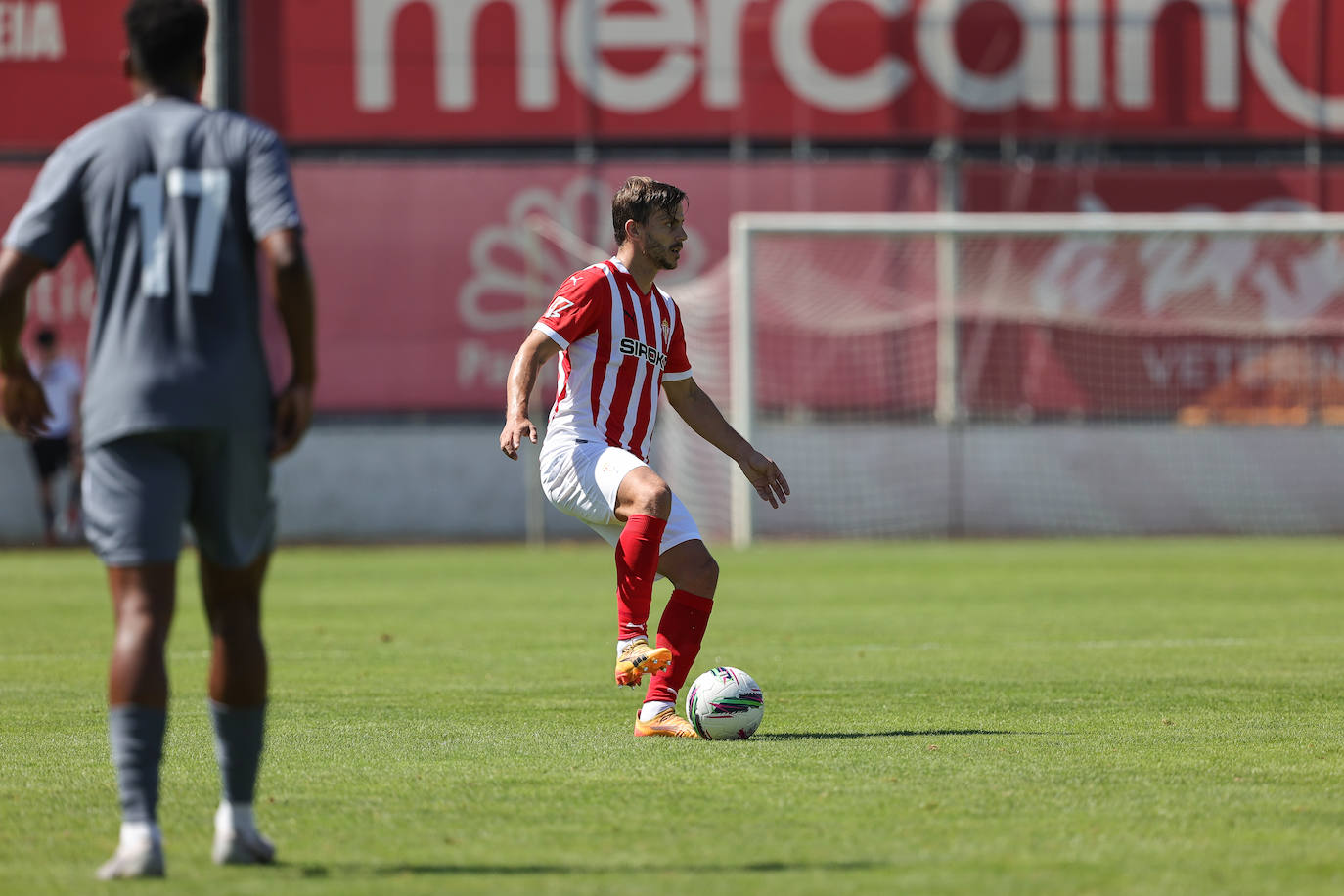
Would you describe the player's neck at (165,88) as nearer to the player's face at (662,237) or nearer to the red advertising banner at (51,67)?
the player's face at (662,237)

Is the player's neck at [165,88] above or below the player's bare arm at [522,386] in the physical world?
above

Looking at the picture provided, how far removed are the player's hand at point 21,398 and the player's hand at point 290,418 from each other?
530 millimetres

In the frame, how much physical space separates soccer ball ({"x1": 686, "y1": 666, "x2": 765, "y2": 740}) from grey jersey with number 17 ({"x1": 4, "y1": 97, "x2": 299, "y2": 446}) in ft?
9.01

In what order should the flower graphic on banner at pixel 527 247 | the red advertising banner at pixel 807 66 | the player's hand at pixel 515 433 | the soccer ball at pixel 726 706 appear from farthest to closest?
1. the red advertising banner at pixel 807 66
2. the flower graphic on banner at pixel 527 247
3. the soccer ball at pixel 726 706
4. the player's hand at pixel 515 433

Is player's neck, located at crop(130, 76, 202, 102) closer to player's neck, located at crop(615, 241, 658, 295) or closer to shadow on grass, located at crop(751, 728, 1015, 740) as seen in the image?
player's neck, located at crop(615, 241, 658, 295)

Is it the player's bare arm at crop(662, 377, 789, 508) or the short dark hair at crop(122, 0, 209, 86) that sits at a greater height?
the short dark hair at crop(122, 0, 209, 86)

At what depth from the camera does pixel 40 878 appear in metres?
4.15

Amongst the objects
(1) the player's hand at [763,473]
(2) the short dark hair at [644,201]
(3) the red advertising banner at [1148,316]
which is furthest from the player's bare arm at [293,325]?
(3) the red advertising banner at [1148,316]

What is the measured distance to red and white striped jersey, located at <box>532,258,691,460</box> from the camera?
7043 mm

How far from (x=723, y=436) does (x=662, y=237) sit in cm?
83

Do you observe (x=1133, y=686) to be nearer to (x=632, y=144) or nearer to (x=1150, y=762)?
(x=1150, y=762)

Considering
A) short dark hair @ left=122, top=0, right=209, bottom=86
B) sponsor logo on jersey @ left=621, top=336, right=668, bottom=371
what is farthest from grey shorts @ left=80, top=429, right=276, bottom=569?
sponsor logo on jersey @ left=621, top=336, right=668, bottom=371

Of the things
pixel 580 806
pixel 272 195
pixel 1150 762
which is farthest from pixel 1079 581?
pixel 272 195

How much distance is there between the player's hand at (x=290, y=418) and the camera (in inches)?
169
